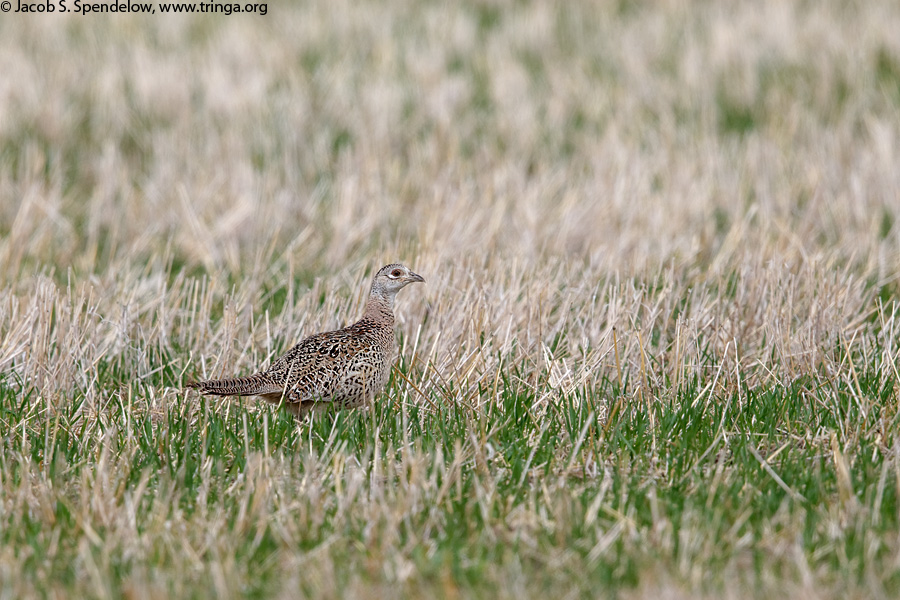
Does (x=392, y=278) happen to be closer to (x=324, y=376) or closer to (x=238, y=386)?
(x=324, y=376)

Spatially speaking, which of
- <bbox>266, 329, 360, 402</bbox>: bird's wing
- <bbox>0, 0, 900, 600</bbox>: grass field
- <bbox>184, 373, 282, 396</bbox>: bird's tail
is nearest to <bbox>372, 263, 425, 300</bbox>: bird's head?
<bbox>0, 0, 900, 600</bbox>: grass field

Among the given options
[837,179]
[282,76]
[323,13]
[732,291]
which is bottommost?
[732,291]

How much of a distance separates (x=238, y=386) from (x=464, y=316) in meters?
1.57

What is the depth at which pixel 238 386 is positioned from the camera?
506 cm

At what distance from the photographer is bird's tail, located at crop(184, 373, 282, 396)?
501 cm

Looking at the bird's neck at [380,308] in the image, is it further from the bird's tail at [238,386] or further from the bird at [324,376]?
the bird's tail at [238,386]

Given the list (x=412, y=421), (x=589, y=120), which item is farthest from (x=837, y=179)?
(x=412, y=421)

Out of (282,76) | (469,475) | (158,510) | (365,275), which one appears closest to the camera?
(158,510)

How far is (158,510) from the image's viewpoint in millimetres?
4301

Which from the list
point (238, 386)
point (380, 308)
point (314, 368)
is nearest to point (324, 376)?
point (314, 368)

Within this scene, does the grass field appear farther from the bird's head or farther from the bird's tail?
the bird's head

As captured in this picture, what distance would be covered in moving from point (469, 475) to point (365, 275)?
313 centimetres

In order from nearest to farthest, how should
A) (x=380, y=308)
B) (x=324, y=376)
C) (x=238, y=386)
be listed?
(x=238, y=386), (x=324, y=376), (x=380, y=308)

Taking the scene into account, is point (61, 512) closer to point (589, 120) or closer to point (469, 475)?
point (469, 475)
